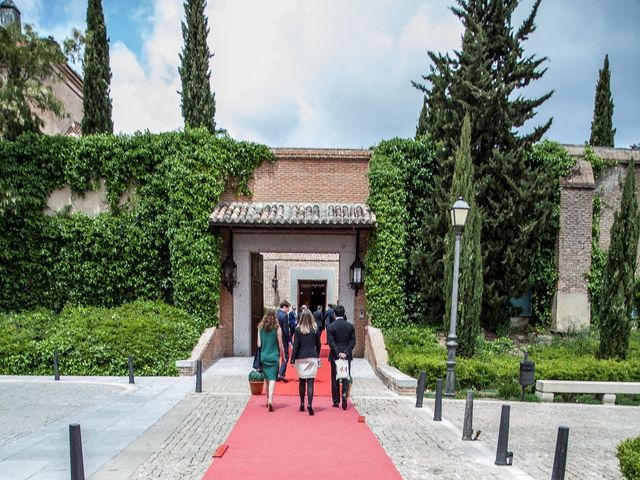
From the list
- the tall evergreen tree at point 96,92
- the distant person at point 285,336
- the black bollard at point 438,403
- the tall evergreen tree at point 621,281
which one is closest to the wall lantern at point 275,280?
the tall evergreen tree at point 96,92

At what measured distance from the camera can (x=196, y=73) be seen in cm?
2475

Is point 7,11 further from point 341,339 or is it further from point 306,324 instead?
point 341,339

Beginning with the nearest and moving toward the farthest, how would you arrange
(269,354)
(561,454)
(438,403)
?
(561,454) → (438,403) → (269,354)

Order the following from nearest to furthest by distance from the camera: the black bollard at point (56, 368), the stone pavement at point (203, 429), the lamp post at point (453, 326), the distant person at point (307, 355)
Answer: the stone pavement at point (203, 429), the distant person at point (307, 355), the lamp post at point (453, 326), the black bollard at point (56, 368)

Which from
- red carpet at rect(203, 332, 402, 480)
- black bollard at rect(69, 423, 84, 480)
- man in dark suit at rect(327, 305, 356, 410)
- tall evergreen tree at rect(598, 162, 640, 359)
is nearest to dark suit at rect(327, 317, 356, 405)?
man in dark suit at rect(327, 305, 356, 410)

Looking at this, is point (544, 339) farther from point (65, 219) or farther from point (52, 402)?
point (65, 219)

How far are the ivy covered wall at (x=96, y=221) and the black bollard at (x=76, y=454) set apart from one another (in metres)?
10.7

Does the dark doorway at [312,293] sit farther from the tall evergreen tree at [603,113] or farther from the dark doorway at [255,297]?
the tall evergreen tree at [603,113]

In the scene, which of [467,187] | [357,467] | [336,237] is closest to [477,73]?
[467,187]

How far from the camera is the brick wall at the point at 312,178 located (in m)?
15.9

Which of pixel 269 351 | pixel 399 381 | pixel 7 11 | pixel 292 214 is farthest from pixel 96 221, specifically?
pixel 7 11

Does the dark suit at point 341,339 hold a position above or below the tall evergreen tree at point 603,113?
below

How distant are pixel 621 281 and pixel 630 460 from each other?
29.8 feet

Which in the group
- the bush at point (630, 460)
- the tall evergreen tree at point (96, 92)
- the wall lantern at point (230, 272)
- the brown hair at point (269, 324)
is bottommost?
the bush at point (630, 460)
